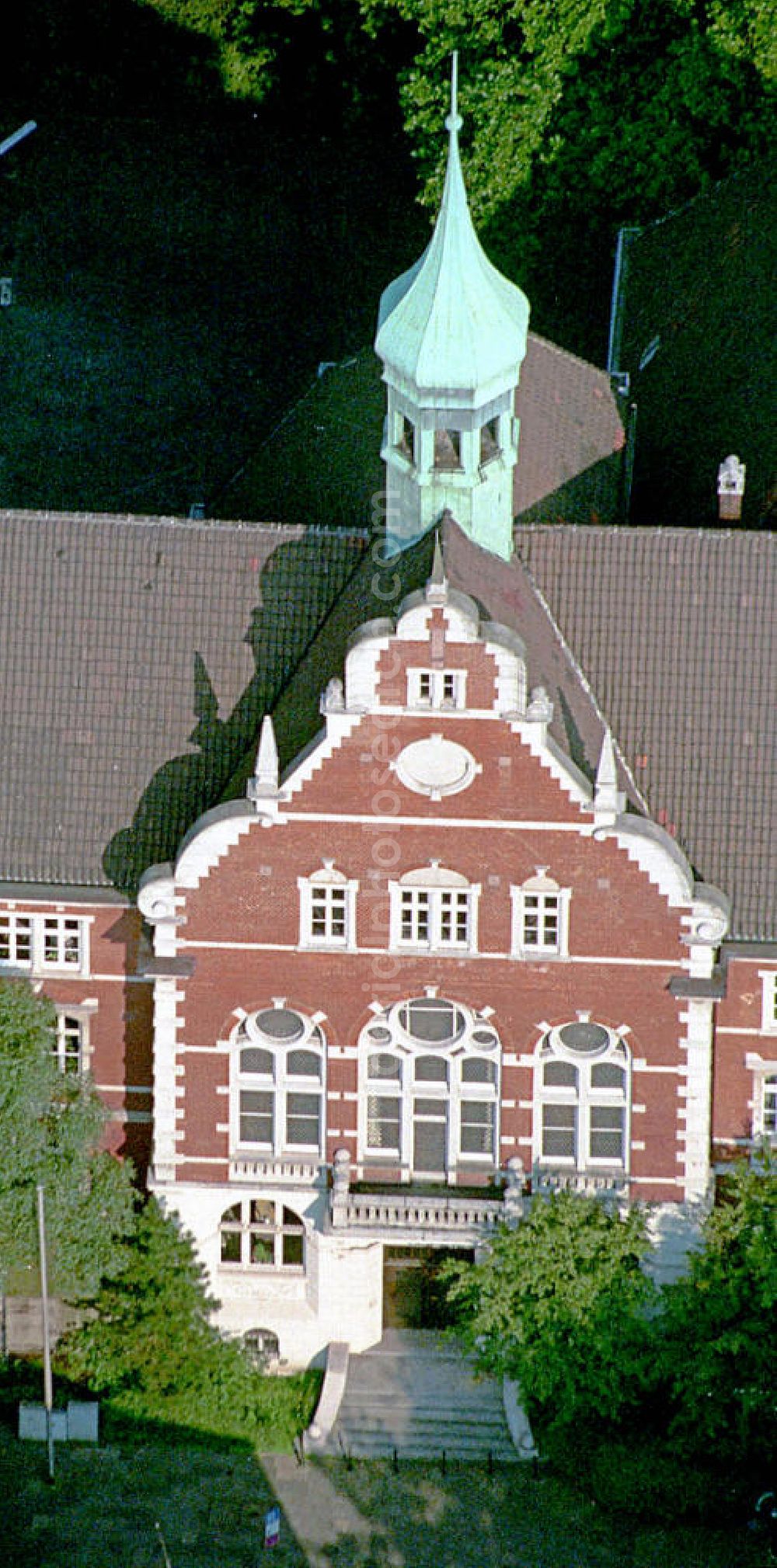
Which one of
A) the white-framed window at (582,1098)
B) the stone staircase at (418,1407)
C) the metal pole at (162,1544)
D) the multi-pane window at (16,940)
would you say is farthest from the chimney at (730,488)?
the metal pole at (162,1544)

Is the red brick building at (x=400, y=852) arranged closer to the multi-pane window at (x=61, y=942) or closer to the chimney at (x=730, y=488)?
the multi-pane window at (x=61, y=942)

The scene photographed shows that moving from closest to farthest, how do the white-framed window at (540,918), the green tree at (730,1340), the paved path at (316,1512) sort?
the paved path at (316,1512) < the green tree at (730,1340) < the white-framed window at (540,918)

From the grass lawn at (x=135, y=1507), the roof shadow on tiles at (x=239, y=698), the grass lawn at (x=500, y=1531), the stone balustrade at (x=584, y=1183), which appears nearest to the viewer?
the grass lawn at (x=500, y=1531)

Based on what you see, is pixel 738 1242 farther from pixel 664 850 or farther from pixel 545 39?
pixel 545 39

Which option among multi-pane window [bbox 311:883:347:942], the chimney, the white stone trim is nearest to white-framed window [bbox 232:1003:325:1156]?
multi-pane window [bbox 311:883:347:942]

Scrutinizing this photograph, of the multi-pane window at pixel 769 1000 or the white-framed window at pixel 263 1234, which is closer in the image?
the multi-pane window at pixel 769 1000

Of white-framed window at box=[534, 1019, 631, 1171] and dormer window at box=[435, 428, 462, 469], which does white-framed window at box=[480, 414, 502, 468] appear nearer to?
dormer window at box=[435, 428, 462, 469]

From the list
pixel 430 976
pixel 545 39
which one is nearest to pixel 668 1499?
pixel 430 976

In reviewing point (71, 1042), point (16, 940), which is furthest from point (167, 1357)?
point (16, 940)

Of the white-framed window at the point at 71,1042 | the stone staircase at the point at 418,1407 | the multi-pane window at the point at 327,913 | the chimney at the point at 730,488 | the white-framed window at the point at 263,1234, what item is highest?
the chimney at the point at 730,488
